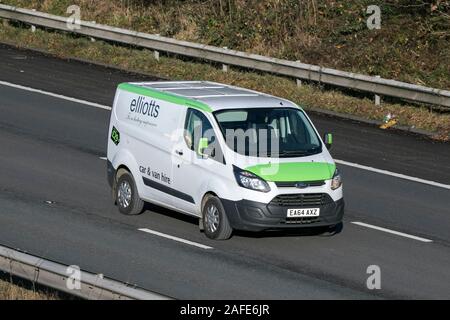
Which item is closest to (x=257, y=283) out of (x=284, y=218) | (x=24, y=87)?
(x=284, y=218)

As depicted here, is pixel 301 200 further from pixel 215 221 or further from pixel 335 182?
pixel 215 221

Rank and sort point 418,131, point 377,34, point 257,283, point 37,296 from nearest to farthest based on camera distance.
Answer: point 37,296 < point 257,283 < point 418,131 < point 377,34

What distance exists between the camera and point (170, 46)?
29.5 m

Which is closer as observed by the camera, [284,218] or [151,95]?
[284,218]

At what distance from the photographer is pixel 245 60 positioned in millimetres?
28156

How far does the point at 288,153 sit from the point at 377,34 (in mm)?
13030

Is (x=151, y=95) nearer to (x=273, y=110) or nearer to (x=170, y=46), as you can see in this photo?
(x=273, y=110)

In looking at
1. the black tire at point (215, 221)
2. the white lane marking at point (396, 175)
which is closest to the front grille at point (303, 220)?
the black tire at point (215, 221)

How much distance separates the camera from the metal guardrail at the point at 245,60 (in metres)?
25.3

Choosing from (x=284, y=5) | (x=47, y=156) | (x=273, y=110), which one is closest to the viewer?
(x=273, y=110)

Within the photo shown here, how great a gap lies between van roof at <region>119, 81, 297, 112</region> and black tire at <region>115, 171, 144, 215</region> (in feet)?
4.27

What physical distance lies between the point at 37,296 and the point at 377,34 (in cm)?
1813

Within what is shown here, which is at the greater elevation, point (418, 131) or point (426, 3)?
point (426, 3)

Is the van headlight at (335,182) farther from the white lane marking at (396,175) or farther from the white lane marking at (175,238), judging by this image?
the white lane marking at (396,175)
